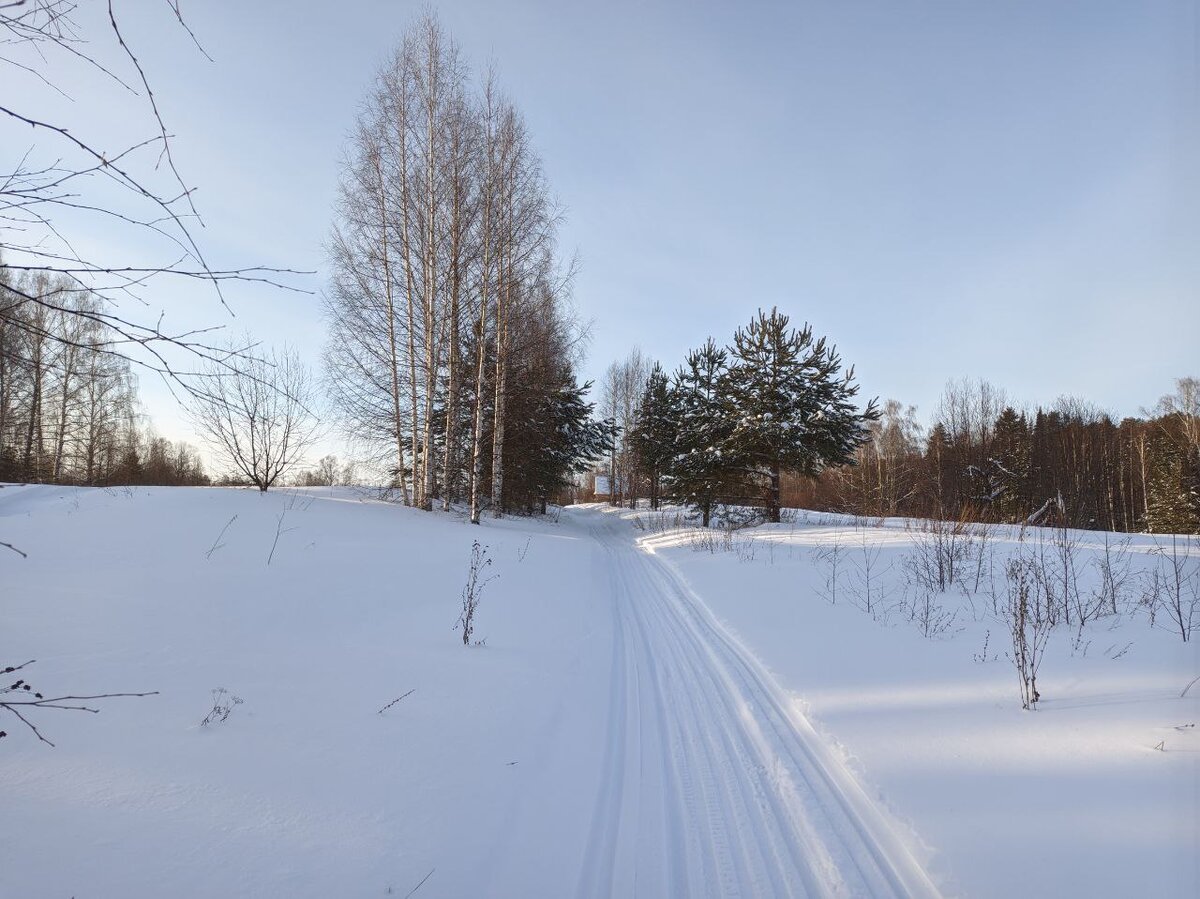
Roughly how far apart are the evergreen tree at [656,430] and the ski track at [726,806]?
20.8 m

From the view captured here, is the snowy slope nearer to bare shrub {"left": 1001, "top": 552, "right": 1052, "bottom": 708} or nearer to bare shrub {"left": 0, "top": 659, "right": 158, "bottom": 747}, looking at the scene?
bare shrub {"left": 1001, "top": 552, "right": 1052, "bottom": 708}

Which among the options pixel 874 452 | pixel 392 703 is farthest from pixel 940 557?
pixel 874 452

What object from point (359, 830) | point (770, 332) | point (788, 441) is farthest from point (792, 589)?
point (770, 332)

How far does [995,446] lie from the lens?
35.8 meters

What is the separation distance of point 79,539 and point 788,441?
17.4 metres

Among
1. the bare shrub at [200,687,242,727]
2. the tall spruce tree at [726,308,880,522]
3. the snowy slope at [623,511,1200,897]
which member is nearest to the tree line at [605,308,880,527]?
the tall spruce tree at [726,308,880,522]

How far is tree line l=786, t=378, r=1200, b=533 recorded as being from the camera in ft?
92.3

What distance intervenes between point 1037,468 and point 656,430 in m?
28.1

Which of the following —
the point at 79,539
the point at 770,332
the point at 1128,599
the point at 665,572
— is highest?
the point at 770,332

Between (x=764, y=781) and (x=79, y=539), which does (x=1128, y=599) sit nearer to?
(x=764, y=781)

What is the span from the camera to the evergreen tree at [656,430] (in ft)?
86.2

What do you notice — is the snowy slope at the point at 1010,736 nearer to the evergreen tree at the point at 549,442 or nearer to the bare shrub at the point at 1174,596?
the bare shrub at the point at 1174,596

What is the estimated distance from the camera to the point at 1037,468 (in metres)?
34.3

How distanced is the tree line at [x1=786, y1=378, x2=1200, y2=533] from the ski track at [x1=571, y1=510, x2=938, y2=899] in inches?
1024
